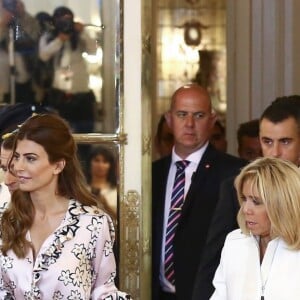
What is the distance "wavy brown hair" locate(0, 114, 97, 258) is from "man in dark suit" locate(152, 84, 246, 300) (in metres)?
0.88

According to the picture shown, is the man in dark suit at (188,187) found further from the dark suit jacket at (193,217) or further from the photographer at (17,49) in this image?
the photographer at (17,49)

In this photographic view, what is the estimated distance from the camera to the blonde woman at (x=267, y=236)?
3521mm

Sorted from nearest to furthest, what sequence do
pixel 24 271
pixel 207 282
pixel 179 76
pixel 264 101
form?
pixel 24 271 → pixel 207 282 → pixel 264 101 → pixel 179 76

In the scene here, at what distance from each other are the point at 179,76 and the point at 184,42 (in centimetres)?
36

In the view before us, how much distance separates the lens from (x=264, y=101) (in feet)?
22.4

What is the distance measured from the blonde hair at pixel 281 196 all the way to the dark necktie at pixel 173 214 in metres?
1.03

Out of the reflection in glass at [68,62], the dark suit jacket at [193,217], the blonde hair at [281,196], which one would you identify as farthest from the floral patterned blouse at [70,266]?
the reflection in glass at [68,62]

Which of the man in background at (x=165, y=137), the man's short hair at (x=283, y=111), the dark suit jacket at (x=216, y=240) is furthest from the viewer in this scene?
the man in background at (x=165, y=137)

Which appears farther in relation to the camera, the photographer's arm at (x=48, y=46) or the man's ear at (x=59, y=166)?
the photographer's arm at (x=48, y=46)

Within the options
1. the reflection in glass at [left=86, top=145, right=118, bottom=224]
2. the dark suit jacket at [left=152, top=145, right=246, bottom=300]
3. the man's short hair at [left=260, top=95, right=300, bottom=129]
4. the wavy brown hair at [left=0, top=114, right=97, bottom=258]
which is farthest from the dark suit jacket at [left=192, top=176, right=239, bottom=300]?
the reflection in glass at [left=86, top=145, right=118, bottom=224]

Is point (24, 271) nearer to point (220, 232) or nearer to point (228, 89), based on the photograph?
point (220, 232)

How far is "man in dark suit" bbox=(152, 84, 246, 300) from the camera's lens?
177 inches

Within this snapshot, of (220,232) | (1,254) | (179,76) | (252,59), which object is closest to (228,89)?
(252,59)

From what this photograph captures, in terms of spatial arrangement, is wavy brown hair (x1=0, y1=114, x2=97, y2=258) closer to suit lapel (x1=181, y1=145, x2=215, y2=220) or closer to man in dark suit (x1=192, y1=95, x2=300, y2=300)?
man in dark suit (x1=192, y1=95, x2=300, y2=300)
